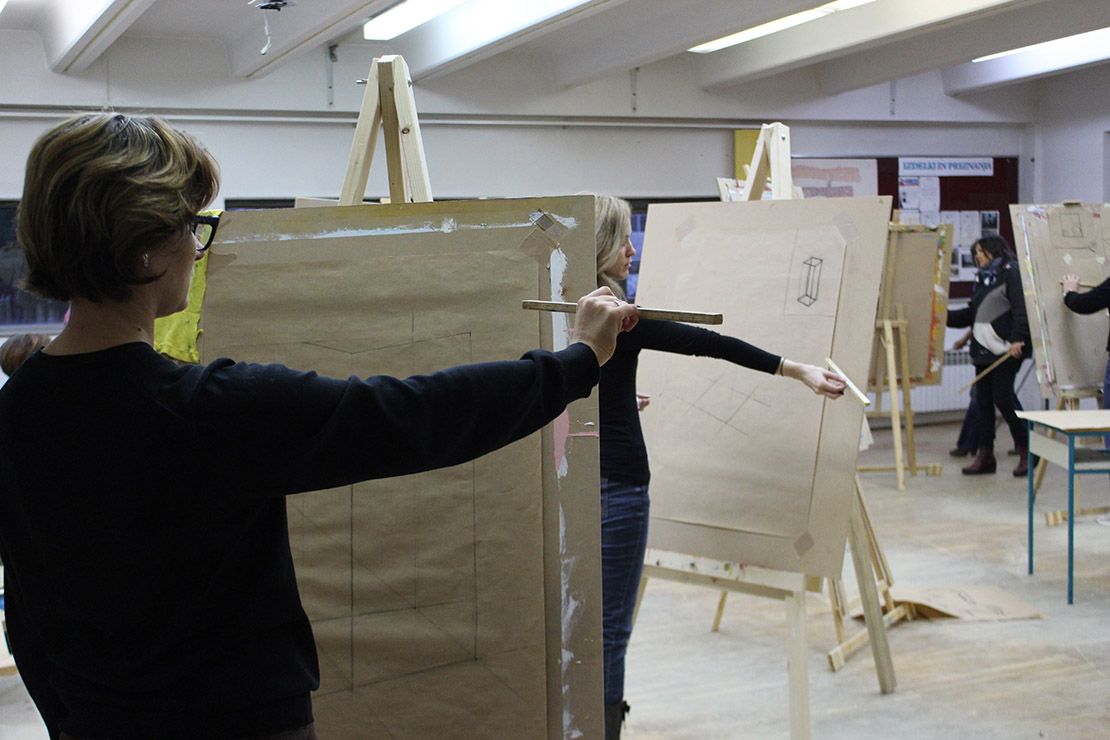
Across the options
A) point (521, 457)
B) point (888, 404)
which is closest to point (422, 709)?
point (521, 457)

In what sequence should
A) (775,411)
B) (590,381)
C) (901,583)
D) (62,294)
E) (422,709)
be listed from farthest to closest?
(901,583), (775,411), (422,709), (590,381), (62,294)

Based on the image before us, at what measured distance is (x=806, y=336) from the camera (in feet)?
9.15

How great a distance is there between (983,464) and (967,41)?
2554mm

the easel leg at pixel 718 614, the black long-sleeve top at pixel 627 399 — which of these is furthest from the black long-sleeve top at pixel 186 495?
the easel leg at pixel 718 614

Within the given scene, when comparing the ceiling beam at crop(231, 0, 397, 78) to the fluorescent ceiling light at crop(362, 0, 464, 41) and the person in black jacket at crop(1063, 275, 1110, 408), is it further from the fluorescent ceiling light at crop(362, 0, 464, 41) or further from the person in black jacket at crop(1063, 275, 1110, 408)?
the person in black jacket at crop(1063, 275, 1110, 408)

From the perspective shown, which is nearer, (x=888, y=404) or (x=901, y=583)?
(x=901, y=583)

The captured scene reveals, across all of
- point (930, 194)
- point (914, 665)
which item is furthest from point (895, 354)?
point (914, 665)

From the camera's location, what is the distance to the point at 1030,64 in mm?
7469

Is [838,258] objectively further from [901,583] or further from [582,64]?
[582,64]

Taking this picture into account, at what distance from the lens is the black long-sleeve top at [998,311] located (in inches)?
252

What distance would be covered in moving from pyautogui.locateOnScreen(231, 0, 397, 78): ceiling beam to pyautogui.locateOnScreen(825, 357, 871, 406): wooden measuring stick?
2.72 m

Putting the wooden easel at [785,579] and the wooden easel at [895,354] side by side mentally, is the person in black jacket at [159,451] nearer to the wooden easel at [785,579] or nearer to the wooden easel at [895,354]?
the wooden easel at [785,579]

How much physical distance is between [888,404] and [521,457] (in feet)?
23.1

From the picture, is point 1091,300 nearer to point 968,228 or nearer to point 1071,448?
point 1071,448
